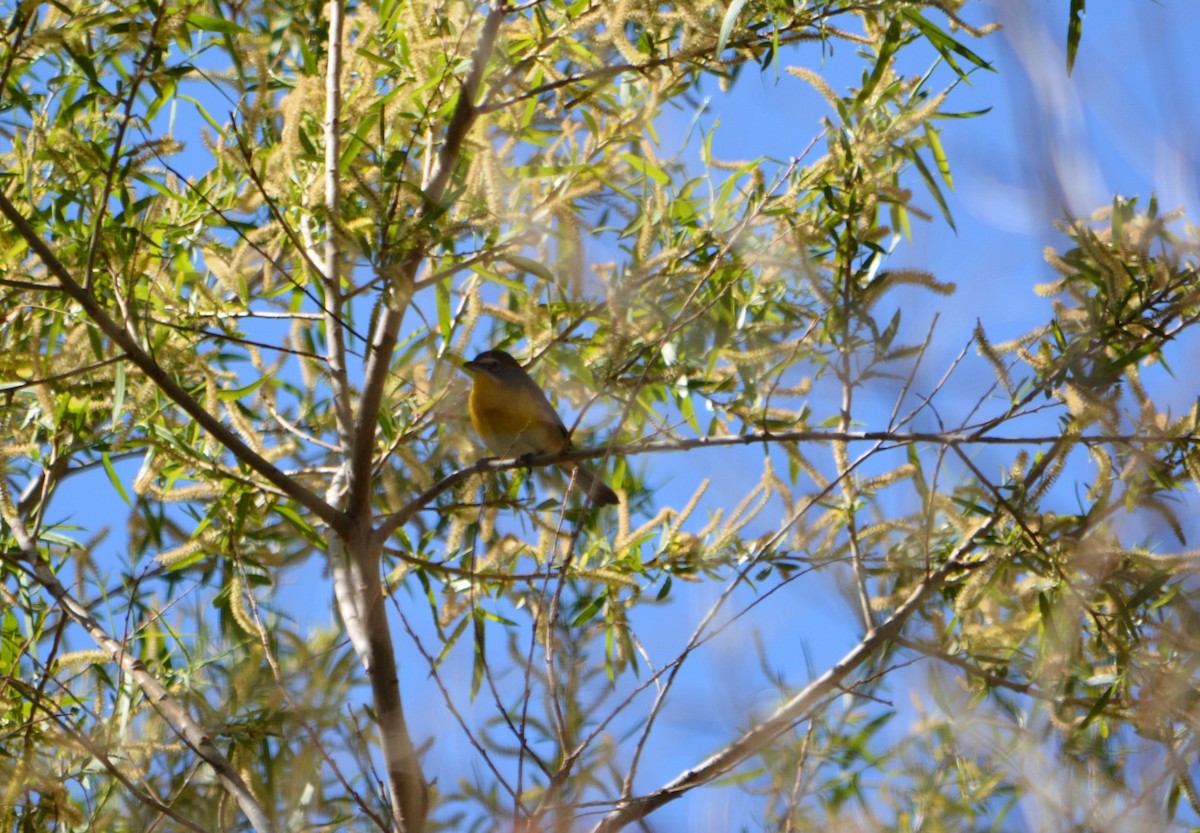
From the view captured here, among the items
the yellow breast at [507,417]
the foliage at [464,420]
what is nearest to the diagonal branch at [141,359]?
the foliage at [464,420]

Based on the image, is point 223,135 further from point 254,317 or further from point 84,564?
point 84,564

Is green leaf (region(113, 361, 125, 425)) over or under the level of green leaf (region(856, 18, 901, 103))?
under

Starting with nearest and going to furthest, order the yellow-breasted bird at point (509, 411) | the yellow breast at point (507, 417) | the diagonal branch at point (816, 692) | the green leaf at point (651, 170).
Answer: the diagonal branch at point (816, 692)
the green leaf at point (651, 170)
the yellow-breasted bird at point (509, 411)
the yellow breast at point (507, 417)

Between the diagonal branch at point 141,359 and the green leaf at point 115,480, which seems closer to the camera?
the diagonal branch at point 141,359

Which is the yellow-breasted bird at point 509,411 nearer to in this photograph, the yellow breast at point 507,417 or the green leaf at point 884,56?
the yellow breast at point 507,417

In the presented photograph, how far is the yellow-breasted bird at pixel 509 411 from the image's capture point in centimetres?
570

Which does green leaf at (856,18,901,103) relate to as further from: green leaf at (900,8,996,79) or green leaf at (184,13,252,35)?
green leaf at (184,13,252,35)

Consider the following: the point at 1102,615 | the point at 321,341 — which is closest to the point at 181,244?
the point at 321,341

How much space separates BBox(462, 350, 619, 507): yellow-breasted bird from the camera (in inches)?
225

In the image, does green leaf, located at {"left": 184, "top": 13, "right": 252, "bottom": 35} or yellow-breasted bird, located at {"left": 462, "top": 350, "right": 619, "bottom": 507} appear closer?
green leaf, located at {"left": 184, "top": 13, "right": 252, "bottom": 35}

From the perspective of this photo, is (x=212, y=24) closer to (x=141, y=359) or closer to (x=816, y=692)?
(x=141, y=359)

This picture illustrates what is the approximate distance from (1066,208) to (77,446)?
3.02 metres

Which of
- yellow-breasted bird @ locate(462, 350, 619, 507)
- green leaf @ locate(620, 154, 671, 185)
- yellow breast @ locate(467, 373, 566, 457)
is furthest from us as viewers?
yellow breast @ locate(467, 373, 566, 457)

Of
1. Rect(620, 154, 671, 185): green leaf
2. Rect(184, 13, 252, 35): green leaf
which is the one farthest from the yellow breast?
Rect(184, 13, 252, 35): green leaf
